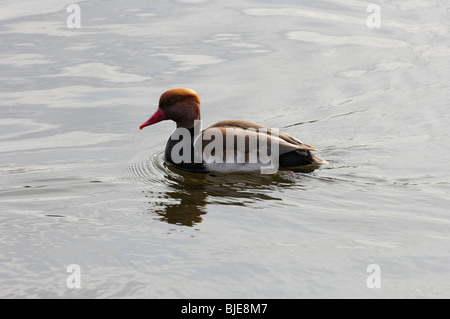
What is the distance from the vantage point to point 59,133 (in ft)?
28.8

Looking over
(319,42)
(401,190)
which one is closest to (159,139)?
(401,190)

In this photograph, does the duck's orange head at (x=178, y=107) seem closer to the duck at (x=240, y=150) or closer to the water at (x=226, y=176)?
the duck at (x=240, y=150)

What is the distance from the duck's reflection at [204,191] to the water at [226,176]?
3 centimetres

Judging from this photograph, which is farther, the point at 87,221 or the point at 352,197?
the point at 352,197

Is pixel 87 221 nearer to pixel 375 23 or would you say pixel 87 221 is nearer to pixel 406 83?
pixel 406 83

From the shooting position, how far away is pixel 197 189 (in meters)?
6.98

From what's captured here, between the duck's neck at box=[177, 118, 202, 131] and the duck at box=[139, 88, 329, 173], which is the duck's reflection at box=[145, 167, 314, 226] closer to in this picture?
the duck at box=[139, 88, 329, 173]

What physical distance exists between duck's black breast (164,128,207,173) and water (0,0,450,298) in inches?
5.9

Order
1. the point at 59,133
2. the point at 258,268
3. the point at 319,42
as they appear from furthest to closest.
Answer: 1. the point at 319,42
2. the point at 59,133
3. the point at 258,268

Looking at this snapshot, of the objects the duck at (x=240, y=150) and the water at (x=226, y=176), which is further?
the duck at (x=240, y=150)

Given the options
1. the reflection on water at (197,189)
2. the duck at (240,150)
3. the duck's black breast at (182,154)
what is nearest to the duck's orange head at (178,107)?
the duck at (240,150)

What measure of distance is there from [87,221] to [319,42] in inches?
269

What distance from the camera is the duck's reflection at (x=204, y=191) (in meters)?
6.29

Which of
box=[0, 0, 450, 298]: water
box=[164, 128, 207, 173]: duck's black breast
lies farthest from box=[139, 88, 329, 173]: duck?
box=[0, 0, 450, 298]: water
